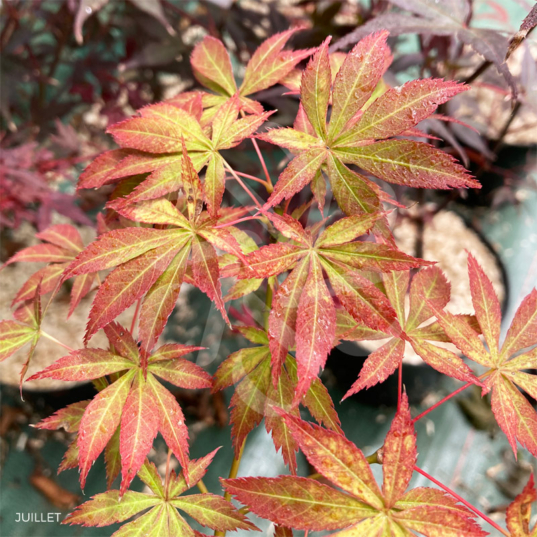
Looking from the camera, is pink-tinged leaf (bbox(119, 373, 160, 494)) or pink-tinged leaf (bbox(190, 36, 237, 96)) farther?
pink-tinged leaf (bbox(190, 36, 237, 96))

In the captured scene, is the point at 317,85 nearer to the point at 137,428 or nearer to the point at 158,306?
the point at 158,306

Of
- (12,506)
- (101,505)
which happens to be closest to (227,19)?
(101,505)

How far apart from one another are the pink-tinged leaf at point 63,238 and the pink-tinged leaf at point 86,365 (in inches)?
6.8

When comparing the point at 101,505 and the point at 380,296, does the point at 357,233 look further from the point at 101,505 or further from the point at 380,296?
the point at 101,505

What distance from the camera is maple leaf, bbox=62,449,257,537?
41cm

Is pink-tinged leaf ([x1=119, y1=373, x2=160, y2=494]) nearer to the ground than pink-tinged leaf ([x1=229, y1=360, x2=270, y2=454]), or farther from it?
farther from it

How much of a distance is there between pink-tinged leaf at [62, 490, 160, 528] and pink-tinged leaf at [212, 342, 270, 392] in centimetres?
13

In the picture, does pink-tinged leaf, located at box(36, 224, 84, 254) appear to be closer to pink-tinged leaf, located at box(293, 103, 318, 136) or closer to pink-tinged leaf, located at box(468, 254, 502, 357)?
pink-tinged leaf, located at box(293, 103, 318, 136)

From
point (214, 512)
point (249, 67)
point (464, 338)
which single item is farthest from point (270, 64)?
point (214, 512)

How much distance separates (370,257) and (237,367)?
0.55ft

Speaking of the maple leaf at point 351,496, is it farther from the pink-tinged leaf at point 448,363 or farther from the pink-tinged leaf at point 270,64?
the pink-tinged leaf at point 270,64

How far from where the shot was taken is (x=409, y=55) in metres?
0.89

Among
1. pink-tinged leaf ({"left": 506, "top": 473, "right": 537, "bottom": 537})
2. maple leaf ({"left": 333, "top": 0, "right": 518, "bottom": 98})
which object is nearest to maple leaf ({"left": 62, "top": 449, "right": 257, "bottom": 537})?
pink-tinged leaf ({"left": 506, "top": 473, "right": 537, "bottom": 537})

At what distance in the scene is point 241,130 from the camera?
413mm
